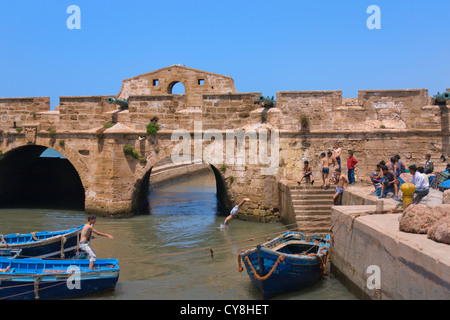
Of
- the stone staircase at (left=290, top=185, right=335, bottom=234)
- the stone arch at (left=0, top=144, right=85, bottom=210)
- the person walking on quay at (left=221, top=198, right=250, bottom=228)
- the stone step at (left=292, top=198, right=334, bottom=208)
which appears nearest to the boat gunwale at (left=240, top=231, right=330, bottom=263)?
the stone staircase at (left=290, top=185, right=335, bottom=234)

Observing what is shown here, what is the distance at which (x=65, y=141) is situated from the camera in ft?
53.4

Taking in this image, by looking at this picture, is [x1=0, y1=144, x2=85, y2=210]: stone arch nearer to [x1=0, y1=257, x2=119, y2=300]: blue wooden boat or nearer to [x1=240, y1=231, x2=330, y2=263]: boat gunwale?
[x1=0, y1=257, x2=119, y2=300]: blue wooden boat

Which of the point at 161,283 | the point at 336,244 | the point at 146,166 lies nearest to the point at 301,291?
the point at 336,244

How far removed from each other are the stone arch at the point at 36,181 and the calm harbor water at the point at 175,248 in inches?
71.8

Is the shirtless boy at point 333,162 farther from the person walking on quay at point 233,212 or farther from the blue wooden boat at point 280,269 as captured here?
the blue wooden boat at point 280,269

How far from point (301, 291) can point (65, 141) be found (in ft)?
37.3

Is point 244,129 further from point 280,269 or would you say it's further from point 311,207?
point 280,269

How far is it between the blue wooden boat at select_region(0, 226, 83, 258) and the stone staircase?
5.78 meters

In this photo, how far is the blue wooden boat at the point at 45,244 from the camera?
9242 millimetres

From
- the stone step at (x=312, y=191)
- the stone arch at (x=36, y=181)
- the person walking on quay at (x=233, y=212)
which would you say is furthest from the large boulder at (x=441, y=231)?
the stone arch at (x=36, y=181)

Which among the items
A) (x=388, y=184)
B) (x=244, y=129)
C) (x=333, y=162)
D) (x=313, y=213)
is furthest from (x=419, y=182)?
(x=244, y=129)

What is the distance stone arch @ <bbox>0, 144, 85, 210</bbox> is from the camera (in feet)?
61.5

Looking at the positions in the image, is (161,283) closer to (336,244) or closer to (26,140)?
(336,244)

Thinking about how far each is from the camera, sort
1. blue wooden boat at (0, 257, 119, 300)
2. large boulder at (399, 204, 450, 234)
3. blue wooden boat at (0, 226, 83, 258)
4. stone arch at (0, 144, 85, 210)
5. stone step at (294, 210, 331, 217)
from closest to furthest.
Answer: large boulder at (399, 204, 450, 234), blue wooden boat at (0, 257, 119, 300), blue wooden boat at (0, 226, 83, 258), stone step at (294, 210, 331, 217), stone arch at (0, 144, 85, 210)
